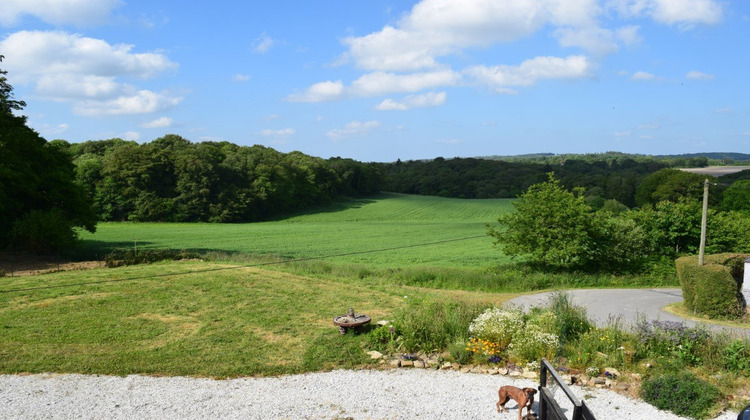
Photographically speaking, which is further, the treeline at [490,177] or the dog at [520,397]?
the treeline at [490,177]

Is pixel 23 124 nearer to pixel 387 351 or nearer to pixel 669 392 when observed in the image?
pixel 387 351

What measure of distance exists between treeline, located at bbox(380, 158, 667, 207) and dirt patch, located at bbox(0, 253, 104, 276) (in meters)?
73.2

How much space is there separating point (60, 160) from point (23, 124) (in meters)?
3.33

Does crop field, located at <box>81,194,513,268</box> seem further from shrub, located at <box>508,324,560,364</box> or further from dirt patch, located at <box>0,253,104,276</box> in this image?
shrub, located at <box>508,324,560,364</box>

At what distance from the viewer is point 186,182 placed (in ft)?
201

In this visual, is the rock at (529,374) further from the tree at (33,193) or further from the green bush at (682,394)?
the tree at (33,193)

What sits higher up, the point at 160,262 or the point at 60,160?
the point at 60,160

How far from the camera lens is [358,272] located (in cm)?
2336

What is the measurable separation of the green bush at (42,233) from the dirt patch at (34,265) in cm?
67

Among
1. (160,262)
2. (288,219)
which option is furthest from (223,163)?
(160,262)

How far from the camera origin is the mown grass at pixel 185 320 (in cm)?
1088

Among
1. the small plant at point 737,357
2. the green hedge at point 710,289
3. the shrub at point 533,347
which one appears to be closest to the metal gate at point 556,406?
the shrub at point 533,347

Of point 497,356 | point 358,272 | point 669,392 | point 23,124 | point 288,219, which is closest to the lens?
point 669,392

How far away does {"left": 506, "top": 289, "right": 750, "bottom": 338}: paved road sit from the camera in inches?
592
